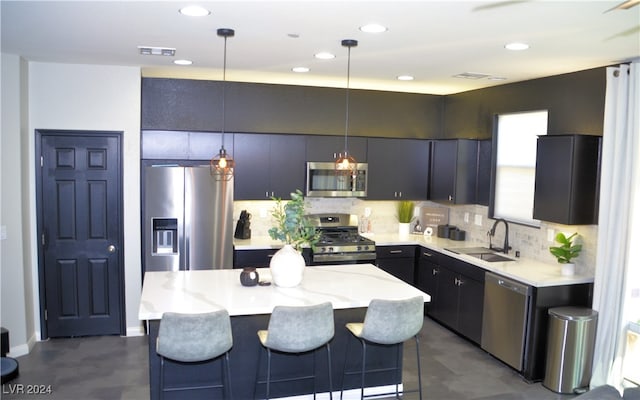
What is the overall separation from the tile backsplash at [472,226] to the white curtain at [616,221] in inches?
14.5

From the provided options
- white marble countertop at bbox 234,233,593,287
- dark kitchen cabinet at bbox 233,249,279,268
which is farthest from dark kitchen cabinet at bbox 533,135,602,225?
dark kitchen cabinet at bbox 233,249,279,268

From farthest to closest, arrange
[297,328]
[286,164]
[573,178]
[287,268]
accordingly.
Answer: [286,164]
[573,178]
[287,268]
[297,328]

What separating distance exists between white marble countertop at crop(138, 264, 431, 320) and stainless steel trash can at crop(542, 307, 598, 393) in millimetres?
1286

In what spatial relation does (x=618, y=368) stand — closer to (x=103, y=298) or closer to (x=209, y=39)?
(x=209, y=39)

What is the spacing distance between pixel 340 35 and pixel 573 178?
7.73ft

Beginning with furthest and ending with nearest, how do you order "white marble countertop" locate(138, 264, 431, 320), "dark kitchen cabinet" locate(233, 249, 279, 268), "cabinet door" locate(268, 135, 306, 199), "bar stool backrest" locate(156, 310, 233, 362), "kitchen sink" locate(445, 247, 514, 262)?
"cabinet door" locate(268, 135, 306, 199) → "dark kitchen cabinet" locate(233, 249, 279, 268) → "kitchen sink" locate(445, 247, 514, 262) → "white marble countertop" locate(138, 264, 431, 320) → "bar stool backrest" locate(156, 310, 233, 362)

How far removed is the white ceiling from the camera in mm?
2824

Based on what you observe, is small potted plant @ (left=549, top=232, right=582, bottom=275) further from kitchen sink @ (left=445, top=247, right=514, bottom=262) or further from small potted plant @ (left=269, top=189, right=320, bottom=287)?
small potted plant @ (left=269, top=189, right=320, bottom=287)

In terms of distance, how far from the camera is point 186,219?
5191 mm

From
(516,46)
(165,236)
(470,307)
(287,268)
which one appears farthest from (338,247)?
(516,46)

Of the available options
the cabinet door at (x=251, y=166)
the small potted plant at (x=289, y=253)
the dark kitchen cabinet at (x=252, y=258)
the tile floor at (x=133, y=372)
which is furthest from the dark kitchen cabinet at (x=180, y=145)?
the small potted plant at (x=289, y=253)

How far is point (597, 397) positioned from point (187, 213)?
3876 mm

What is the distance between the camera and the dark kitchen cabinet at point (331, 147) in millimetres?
5879

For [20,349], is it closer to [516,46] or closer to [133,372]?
[133,372]
